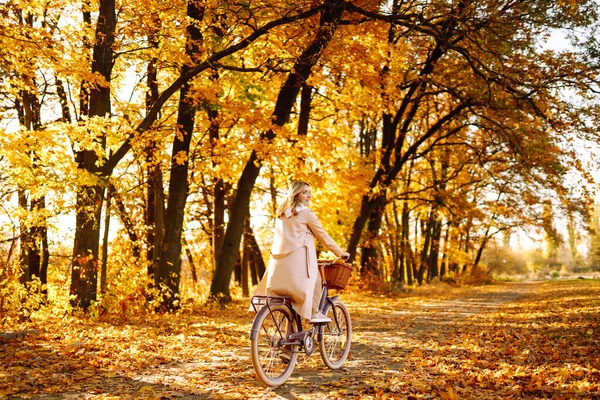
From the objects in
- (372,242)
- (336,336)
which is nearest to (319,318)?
(336,336)

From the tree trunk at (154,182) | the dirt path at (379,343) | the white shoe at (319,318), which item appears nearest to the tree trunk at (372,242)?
the dirt path at (379,343)

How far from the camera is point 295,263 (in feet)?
20.8

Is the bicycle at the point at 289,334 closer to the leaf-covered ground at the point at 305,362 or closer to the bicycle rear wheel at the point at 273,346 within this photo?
the bicycle rear wheel at the point at 273,346

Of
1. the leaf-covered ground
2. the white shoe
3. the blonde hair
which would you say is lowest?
the leaf-covered ground

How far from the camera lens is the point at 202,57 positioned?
12125 millimetres

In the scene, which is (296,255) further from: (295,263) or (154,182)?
(154,182)

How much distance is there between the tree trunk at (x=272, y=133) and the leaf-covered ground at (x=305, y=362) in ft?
10.1

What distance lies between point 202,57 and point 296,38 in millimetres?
2003

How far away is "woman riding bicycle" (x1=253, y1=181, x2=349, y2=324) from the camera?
20.7 ft

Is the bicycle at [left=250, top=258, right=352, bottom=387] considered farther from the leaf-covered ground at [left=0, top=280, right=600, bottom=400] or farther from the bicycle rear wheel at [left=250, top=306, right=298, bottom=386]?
the leaf-covered ground at [left=0, top=280, right=600, bottom=400]

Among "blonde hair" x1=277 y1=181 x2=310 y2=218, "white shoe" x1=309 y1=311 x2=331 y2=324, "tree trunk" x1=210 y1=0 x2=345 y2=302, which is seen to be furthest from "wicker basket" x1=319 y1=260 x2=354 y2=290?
"tree trunk" x1=210 y1=0 x2=345 y2=302

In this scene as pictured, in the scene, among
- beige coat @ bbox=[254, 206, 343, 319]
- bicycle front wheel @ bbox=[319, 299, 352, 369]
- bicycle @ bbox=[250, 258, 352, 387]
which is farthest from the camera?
bicycle front wheel @ bbox=[319, 299, 352, 369]

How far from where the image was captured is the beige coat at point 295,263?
631 centimetres

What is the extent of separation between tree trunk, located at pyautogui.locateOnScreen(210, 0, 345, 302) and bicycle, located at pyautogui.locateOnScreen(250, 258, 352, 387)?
613 centimetres
